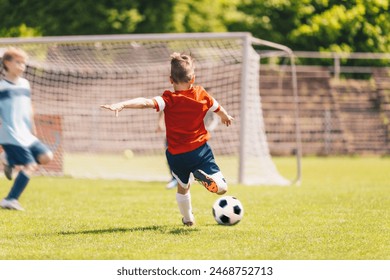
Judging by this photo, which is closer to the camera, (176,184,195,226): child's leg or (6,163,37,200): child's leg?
(176,184,195,226): child's leg

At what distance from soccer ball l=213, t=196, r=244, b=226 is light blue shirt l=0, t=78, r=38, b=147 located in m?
2.46

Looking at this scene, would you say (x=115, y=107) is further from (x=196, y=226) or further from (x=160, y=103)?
(x=196, y=226)

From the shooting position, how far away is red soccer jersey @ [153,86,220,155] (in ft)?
21.0

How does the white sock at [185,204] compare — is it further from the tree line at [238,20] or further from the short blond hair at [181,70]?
the tree line at [238,20]

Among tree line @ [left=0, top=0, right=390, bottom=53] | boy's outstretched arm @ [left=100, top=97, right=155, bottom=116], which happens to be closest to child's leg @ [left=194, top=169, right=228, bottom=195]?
boy's outstretched arm @ [left=100, top=97, right=155, bottom=116]

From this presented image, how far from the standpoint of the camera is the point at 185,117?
6.45m

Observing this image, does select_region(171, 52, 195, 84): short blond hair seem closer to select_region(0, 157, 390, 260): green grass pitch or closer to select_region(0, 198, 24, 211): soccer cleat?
select_region(0, 157, 390, 260): green grass pitch

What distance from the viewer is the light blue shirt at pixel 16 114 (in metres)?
8.17

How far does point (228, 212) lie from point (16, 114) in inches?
118

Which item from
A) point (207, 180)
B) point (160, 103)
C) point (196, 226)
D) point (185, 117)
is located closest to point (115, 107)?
point (160, 103)

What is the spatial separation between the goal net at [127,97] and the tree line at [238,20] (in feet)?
9.44

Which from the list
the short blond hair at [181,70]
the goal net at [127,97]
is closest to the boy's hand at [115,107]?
the short blond hair at [181,70]
